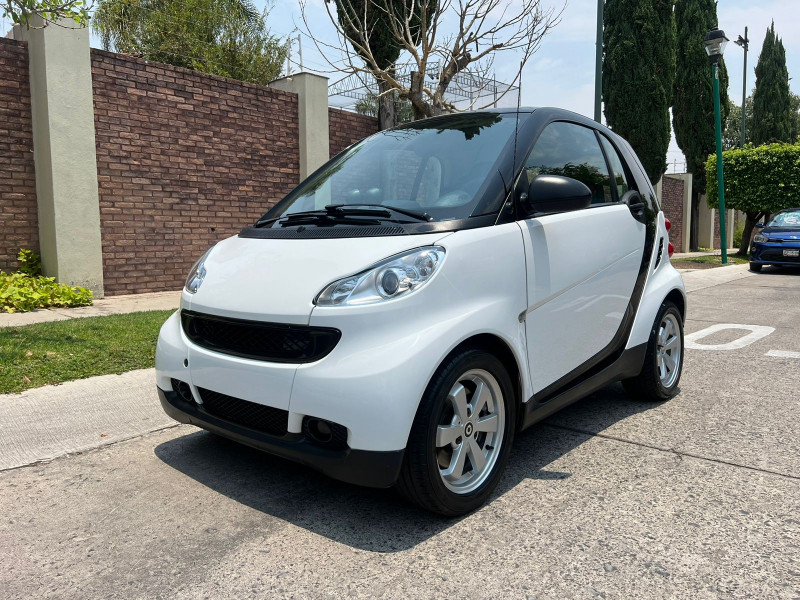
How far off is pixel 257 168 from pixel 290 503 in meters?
8.59

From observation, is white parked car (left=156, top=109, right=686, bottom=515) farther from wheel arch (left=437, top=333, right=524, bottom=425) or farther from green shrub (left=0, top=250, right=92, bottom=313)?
green shrub (left=0, top=250, right=92, bottom=313)

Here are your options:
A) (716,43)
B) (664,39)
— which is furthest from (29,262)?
(664,39)

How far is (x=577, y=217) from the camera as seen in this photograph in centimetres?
336

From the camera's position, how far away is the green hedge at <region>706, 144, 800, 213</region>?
19938 mm

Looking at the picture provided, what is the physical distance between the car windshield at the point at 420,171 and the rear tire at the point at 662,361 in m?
1.73

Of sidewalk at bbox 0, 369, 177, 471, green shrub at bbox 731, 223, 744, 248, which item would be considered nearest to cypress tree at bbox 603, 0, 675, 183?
green shrub at bbox 731, 223, 744, 248

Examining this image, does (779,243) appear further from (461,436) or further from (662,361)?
(461,436)

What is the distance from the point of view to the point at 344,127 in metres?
12.2

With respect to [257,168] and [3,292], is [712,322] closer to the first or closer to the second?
[257,168]

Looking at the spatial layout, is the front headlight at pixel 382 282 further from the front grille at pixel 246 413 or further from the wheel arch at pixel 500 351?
the front grille at pixel 246 413

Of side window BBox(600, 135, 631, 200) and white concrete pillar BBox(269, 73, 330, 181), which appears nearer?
side window BBox(600, 135, 631, 200)

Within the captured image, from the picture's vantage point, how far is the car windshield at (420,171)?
9.66 ft

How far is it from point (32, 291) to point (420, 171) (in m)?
6.30

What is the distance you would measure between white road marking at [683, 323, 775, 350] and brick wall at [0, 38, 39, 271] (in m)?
8.01
